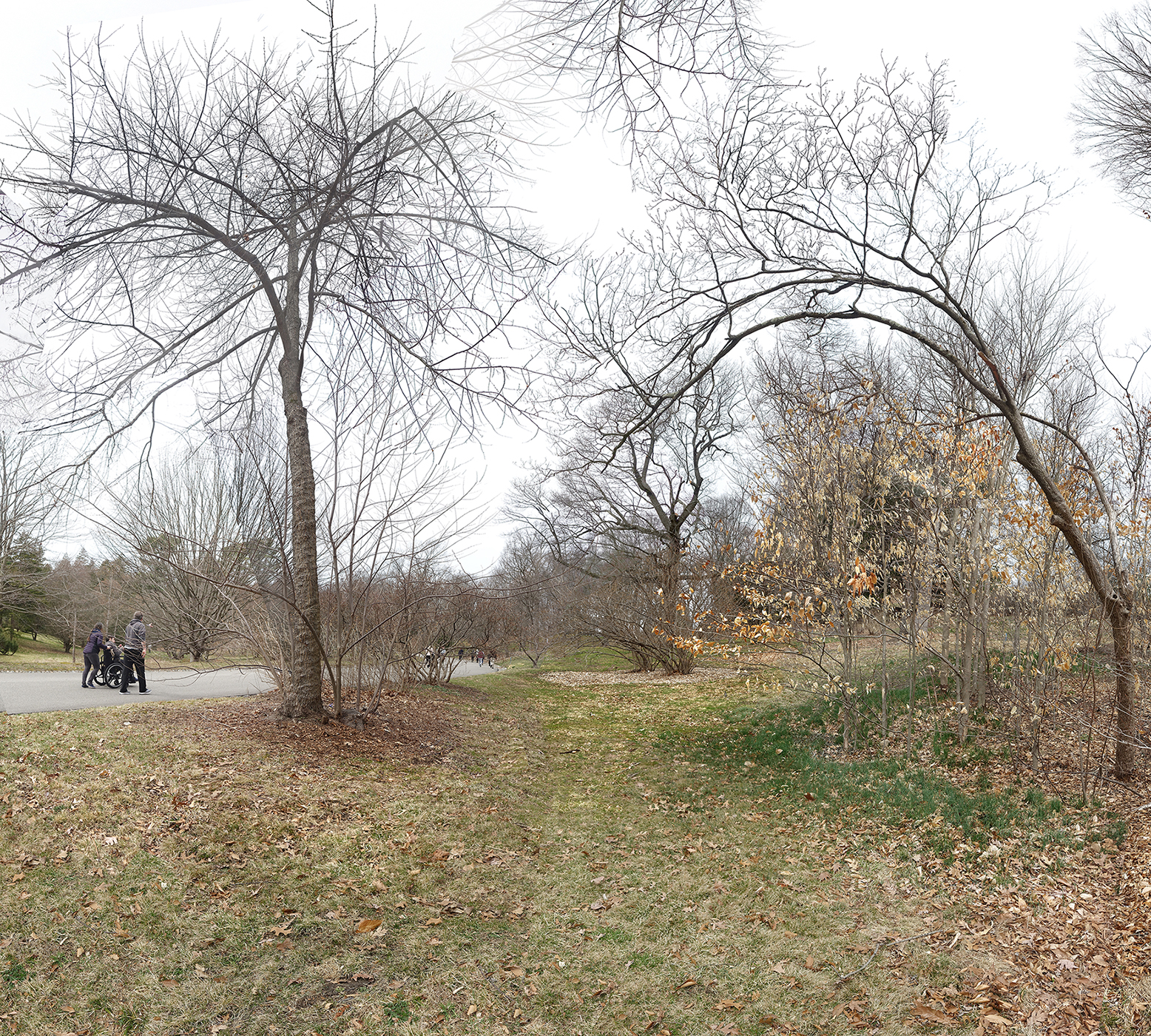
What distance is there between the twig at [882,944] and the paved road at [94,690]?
6531mm

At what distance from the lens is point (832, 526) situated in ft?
26.7

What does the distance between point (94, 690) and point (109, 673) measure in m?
1.44

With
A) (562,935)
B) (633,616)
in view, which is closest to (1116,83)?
(562,935)

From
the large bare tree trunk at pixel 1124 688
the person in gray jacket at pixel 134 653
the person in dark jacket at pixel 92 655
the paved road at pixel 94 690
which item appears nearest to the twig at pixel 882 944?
the large bare tree trunk at pixel 1124 688

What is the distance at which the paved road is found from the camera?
9.24 m

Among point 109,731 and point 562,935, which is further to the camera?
point 109,731

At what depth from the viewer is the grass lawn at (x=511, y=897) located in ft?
11.7

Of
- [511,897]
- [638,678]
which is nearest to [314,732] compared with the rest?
[511,897]

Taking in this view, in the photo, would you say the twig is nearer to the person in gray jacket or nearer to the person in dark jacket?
the person in gray jacket

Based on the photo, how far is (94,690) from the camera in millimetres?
11758

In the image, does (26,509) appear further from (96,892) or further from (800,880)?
(800,880)

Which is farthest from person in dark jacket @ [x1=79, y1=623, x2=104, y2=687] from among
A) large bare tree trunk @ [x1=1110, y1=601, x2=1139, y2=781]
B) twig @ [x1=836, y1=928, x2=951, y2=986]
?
large bare tree trunk @ [x1=1110, y1=601, x2=1139, y2=781]

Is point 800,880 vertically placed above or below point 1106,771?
below

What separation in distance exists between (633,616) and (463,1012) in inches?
656
